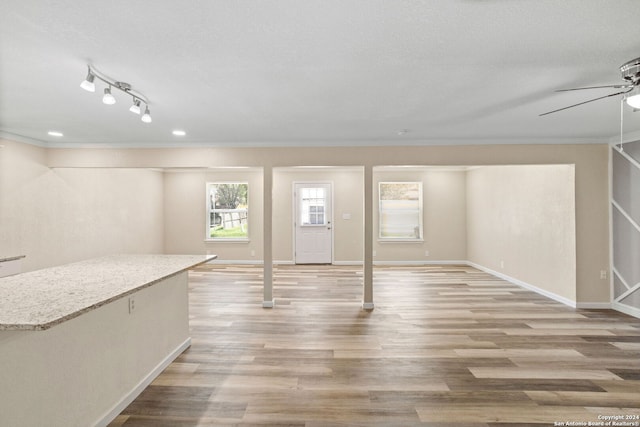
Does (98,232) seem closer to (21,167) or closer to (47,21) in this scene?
(21,167)

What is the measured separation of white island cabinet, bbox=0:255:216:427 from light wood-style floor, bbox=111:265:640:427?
0.25 m

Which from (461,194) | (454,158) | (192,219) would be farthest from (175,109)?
(461,194)

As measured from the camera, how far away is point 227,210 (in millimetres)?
7891

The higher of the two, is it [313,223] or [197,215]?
[197,215]

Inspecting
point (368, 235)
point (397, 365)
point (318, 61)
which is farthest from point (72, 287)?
point (368, 235)

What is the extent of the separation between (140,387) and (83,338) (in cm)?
80

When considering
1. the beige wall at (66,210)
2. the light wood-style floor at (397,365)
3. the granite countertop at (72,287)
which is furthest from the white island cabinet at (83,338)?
the beige wall at (66,210)

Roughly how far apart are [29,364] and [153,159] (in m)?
3.63

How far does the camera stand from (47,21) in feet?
5.27

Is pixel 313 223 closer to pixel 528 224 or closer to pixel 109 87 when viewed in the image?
pixel 528 224

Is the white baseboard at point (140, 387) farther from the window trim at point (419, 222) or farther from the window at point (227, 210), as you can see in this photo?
the window trim at point (419, 222)

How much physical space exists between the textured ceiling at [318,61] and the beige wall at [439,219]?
4.06 metres

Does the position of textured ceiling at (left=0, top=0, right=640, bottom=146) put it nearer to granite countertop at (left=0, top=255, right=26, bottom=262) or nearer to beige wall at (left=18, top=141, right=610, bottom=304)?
beige wall at (left=18, top=141, right=610, bottom=304)

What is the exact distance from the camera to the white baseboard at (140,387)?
2061mm
